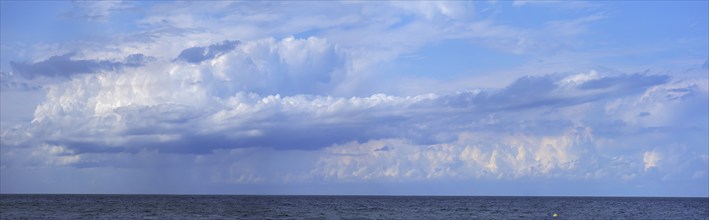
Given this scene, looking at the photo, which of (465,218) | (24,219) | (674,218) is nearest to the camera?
(24,219)

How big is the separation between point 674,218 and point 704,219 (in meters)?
5.31

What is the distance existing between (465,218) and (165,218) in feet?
148

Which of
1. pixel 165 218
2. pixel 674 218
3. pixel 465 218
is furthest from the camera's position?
pixel 674 218

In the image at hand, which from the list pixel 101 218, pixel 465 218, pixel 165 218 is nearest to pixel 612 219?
pixel 465 218

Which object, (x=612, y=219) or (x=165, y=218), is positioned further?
(x=612, y=219)

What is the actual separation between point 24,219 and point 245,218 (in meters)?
30.1

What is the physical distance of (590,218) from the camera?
124688 mm

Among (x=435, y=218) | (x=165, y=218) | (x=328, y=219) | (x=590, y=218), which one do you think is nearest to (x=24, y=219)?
(x=165, y=218)

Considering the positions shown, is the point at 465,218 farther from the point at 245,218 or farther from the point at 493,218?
the point at 245,218

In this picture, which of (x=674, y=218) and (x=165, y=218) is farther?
(x=674, y=218)

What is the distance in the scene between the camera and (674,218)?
130125mm

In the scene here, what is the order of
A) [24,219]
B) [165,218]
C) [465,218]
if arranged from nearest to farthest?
[24,219] → [165,218] → [465,218]

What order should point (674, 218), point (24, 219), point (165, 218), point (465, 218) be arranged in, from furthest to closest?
1. point (674, 218)
2. point (465, 218)
3. point (165, 218)
4. point (24, 219)

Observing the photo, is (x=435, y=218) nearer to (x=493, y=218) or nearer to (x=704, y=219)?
(x=493, y=218)
